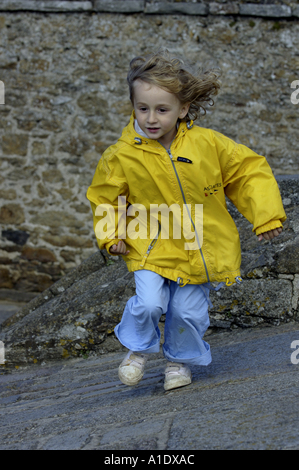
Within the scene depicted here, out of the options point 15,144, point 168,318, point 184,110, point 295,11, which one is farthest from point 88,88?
point 168,318

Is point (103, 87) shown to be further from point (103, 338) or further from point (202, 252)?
point (202, 252)

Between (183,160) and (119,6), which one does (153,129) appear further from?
(119,6)

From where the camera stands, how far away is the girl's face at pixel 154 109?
2.09 metres

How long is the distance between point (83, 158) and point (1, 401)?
387 centimetres

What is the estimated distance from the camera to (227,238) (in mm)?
2217

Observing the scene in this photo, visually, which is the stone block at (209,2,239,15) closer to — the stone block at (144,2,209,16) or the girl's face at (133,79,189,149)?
the stone block at (144,2,209,16)

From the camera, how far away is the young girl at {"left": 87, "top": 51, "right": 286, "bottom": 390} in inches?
83.4

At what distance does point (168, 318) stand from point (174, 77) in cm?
113

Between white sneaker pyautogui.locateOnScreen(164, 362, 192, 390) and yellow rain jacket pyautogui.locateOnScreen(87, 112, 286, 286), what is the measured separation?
0.43 m

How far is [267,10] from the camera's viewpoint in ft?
17.9

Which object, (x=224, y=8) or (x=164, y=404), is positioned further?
(x=224, y=8)

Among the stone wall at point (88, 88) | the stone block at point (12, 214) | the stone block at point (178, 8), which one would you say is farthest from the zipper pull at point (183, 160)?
the stone block at point (12, 214)

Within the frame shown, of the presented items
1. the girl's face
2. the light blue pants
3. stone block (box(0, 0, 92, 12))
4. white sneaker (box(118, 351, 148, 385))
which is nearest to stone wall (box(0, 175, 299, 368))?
the light blue pants

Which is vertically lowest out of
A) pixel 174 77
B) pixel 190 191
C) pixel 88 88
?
pixel 190 191
